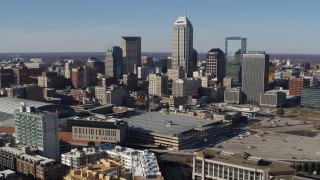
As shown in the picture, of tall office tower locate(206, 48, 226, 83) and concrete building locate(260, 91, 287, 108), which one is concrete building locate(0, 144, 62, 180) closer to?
concrete building locate(260, 91, 287, 108)

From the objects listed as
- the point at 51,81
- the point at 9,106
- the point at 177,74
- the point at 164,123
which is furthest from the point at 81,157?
the point at 177,74

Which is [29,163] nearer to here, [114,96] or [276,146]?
[276,146]

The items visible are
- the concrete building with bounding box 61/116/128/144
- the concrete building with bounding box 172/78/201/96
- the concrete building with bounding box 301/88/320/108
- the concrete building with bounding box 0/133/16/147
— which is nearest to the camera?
the concrete building with bounding box 0/133/16/147

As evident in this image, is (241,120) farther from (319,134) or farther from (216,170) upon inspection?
(216,170)

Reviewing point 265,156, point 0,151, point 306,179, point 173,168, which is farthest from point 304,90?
point 0,151

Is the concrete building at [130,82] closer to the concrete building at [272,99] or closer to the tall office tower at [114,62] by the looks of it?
the tall office tower at [114,62]

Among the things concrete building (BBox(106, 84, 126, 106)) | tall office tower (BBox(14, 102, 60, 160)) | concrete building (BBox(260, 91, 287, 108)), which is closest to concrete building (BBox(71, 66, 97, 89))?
concrete building (BBox(106, 84, 126, 106))

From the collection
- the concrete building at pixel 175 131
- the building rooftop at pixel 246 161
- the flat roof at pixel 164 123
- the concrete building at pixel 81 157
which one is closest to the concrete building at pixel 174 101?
the flat roof at pixel 164 123
